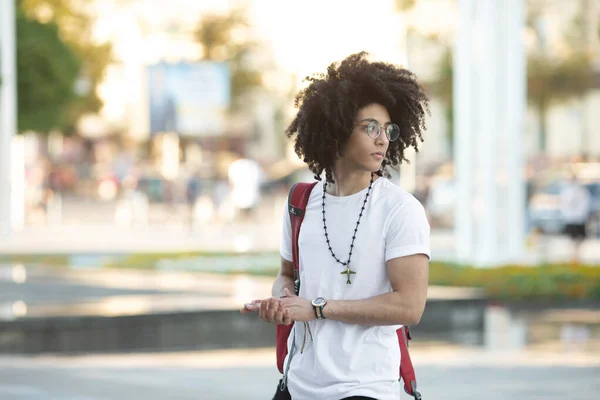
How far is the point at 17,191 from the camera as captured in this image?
116 ft

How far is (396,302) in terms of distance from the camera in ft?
11.9

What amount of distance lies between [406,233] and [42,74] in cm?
3253

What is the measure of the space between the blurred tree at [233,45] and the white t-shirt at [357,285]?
58.8 meters

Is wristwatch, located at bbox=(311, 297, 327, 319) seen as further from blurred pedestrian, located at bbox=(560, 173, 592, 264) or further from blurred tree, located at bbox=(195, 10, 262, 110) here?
blurred tree, located at bbox=(195, 10, 262, 110)

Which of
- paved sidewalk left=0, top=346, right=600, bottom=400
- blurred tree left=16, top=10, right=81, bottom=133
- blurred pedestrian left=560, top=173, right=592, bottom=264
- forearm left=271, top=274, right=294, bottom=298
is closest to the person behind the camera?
forearm left=271, top=274, right=294, bottom=298

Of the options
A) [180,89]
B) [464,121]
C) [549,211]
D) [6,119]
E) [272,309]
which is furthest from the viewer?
[180,89]

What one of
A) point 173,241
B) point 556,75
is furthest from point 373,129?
point 556,75

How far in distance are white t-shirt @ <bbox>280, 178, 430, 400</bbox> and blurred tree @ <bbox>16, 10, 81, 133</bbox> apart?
3152cm

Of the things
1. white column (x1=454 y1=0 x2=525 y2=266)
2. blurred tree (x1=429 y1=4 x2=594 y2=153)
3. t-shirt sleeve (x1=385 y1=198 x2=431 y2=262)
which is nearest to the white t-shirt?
t-shirt sleeve (x1=385 y1=198 x2=431 y2=262)

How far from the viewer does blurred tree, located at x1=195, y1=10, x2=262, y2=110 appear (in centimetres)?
6219

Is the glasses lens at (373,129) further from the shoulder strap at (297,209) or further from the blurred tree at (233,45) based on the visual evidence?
the blurred tree at (233,45)

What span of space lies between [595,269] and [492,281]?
184 cm

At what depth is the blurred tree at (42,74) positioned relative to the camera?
34.7 meters

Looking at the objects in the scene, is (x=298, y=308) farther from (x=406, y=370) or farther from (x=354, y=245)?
(x=406, y=370)
